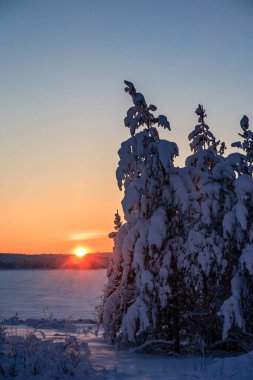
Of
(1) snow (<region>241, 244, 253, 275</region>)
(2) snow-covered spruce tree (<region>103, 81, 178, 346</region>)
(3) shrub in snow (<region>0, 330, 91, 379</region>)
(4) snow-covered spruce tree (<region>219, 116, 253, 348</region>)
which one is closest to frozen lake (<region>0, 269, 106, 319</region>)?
(2) snow-covered spruce tree (<region>103, 81, 178, 346</region>)

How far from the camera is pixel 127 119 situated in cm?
1319

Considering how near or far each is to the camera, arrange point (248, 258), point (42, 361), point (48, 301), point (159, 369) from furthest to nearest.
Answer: point (48, 301) < point (248, 258) < point (159, 369) < point (42, 361)

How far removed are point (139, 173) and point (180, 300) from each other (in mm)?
4130

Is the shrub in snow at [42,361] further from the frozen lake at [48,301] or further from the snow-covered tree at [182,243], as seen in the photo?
the frozen lake at [48,301]

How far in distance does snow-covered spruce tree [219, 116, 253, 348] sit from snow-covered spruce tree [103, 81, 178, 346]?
1803 millimetres

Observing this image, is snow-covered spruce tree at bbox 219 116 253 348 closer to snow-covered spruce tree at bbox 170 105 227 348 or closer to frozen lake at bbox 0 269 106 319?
snow-covered spruce tree at bbox 170 105 227 348

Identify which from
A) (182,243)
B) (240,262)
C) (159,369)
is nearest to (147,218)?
(182,243)

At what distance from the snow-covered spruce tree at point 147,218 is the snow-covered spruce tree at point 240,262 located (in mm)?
1803

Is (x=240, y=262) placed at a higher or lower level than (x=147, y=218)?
lower

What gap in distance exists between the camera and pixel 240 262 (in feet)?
40.6

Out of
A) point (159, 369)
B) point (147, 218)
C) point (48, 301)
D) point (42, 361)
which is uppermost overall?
point (147, 218)

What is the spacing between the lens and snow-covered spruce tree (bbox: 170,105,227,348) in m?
12.6

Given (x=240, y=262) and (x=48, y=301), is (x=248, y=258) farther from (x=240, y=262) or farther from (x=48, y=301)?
(x=48, y=301)

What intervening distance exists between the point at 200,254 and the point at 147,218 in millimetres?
1927
